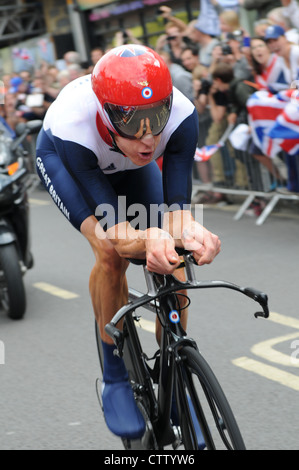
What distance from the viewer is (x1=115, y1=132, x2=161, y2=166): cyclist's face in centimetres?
295

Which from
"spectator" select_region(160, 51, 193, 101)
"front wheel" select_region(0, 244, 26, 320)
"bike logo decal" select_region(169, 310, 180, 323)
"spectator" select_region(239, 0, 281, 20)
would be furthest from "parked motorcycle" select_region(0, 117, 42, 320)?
"spectator" select_region(239, 0, 281, 20)

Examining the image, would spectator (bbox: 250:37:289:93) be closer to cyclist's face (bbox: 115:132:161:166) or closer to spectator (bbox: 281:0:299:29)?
spectator (bbox: 281:0:299:29)

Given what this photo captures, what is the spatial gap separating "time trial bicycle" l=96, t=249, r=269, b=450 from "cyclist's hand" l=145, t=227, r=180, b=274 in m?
0.15

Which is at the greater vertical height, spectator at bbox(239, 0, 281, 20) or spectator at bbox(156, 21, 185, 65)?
spectator at bbox(156, 21, 185, 65)

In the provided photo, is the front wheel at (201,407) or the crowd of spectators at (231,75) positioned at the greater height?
the front wheel at (201,407)

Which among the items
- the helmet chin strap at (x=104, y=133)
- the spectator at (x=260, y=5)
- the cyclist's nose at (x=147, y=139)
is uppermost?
the cyclist's nose at (x=147, y=139)

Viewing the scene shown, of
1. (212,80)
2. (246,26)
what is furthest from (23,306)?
(246,26)

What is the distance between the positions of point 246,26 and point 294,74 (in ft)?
19.8

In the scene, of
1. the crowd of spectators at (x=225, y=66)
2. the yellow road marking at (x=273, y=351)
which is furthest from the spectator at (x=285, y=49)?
the yellow road marking at (x=273, y=351)

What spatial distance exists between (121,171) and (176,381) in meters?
1.10

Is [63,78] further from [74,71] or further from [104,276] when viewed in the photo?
[104,276]

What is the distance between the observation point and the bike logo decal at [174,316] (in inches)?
123

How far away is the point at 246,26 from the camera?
565 inches

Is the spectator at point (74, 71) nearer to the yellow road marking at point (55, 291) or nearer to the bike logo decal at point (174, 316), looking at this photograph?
the yellow road marking at point (55, 291)
